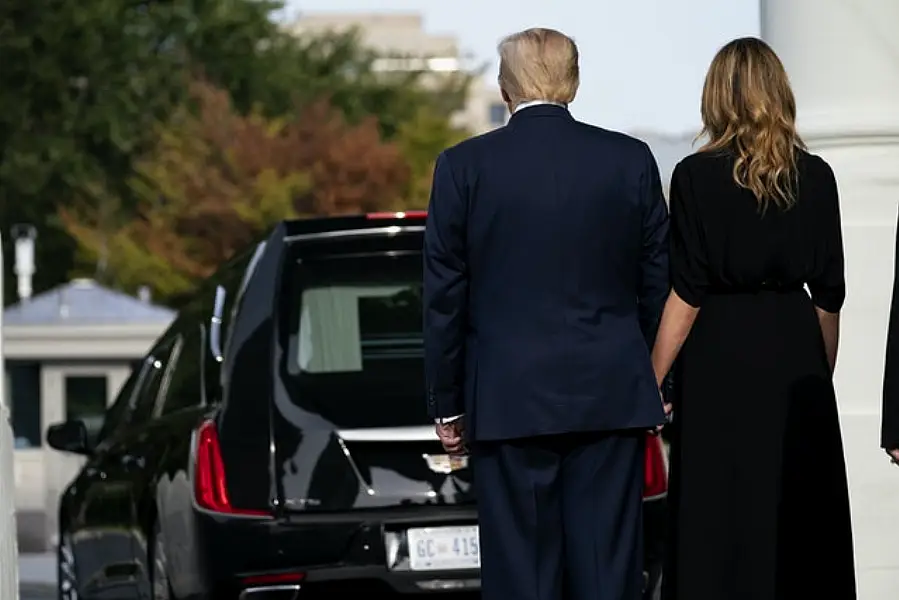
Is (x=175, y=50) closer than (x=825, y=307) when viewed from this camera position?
No

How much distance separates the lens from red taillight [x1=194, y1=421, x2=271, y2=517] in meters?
7.59

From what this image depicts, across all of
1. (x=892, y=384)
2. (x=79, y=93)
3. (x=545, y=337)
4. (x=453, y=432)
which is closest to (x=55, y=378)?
(x=453, y=432)

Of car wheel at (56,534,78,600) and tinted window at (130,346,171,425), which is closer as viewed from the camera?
tinted window at (130,346,171,425)

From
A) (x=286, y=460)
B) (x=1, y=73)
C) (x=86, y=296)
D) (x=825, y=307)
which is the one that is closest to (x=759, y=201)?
(x=825, y=307)

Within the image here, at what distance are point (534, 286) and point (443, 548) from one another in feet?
5.34

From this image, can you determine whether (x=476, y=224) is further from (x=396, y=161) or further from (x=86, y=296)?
(x=396, y=161)

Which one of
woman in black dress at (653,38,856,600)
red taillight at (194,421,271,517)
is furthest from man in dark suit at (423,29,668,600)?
red taillight at (194,421,271,517)

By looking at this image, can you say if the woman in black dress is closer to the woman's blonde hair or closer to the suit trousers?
the woman's blonde hair

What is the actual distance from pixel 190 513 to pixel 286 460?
0.37 m

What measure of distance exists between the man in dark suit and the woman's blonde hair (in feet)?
0.72

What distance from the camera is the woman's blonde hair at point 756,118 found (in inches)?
246

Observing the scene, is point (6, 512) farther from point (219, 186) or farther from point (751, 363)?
point (219, 186)

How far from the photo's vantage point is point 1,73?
63062 millimetres

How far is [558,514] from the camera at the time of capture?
6227 millimetres
